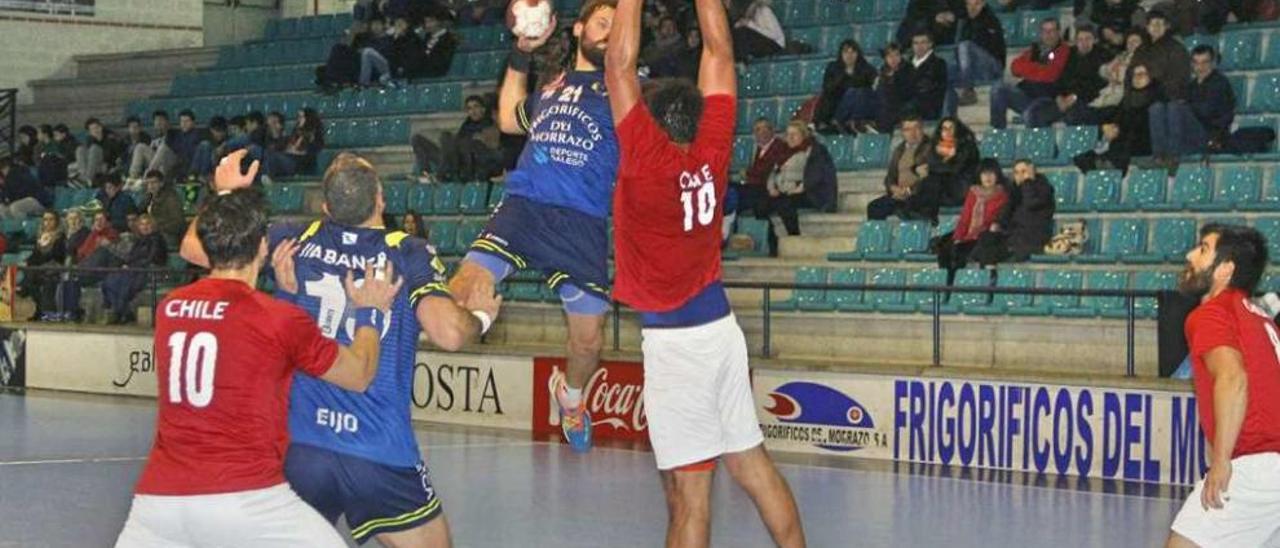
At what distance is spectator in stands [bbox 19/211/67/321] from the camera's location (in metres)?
23.3

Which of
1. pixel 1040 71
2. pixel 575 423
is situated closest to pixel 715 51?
pixel 575 423

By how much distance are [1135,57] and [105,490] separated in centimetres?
897

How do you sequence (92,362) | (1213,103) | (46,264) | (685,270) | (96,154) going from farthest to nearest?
(96,154), (46,264), (92,362), (1213,103), (685,270)

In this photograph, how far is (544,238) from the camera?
923cm

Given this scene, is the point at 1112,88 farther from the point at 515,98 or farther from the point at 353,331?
the point at 353,331

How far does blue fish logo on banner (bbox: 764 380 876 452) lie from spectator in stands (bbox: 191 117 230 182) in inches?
412

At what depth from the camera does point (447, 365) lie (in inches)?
747

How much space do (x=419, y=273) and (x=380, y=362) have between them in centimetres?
32

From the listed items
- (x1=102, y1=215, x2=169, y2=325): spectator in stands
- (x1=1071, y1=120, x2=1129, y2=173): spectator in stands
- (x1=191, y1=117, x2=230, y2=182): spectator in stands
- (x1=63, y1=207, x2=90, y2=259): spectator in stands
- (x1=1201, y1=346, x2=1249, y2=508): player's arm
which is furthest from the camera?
(x1=191, y1=117, x2=230, y2=182): spectator in stands

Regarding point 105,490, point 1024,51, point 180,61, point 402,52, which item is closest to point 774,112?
point 1024,51

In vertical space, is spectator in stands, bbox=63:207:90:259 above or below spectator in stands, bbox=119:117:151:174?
below

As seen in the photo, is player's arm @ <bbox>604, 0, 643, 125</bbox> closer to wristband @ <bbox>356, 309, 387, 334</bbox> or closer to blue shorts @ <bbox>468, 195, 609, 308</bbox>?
wristband @ <bbox>356, 309, 387, 334</bbox>

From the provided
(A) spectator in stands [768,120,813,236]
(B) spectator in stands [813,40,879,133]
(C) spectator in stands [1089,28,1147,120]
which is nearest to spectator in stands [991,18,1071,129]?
(C) spectator in stands [1089,28,1147,120]

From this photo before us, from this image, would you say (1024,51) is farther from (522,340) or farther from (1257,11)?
(522,340)
